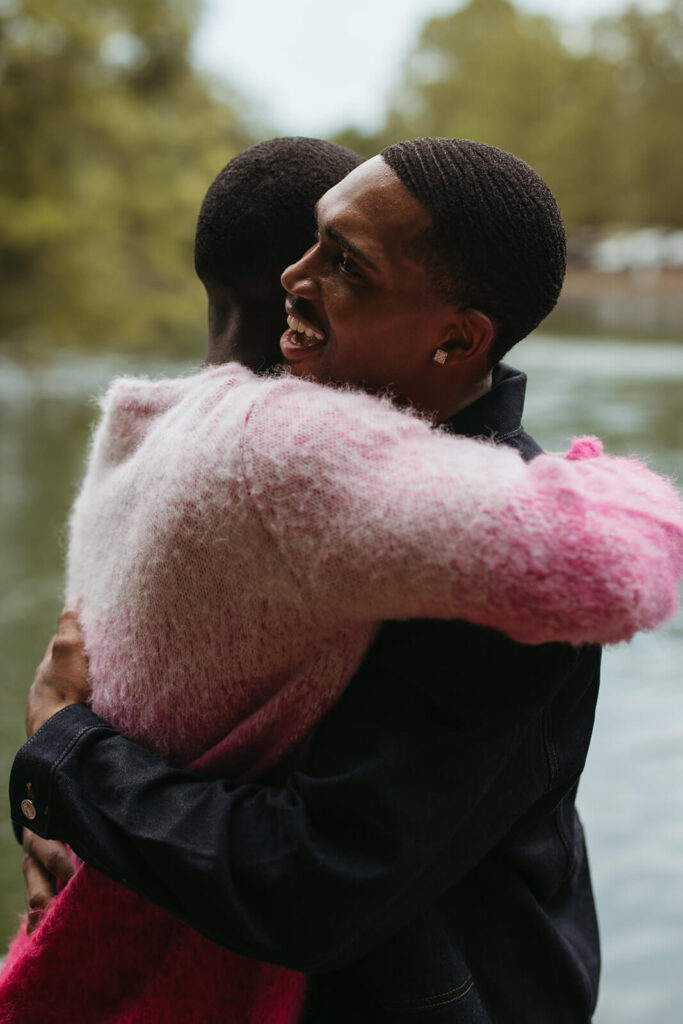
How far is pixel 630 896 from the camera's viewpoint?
2207 mm

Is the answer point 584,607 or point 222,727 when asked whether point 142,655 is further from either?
point 584,607

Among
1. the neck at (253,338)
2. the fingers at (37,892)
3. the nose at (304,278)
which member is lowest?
the fingers at (37,892)

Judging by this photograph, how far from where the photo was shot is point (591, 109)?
9.71m

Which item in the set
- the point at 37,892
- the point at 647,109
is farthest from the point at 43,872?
the point at 647,109

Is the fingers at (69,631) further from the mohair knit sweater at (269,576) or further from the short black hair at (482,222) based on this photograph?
the short black hair at (482,222)

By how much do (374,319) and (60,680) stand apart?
451 millimetres

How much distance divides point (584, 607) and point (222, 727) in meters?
0.34

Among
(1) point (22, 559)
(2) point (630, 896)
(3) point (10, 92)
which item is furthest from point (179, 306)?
(2) point (630, 896)

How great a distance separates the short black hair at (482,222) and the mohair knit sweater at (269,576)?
139mm

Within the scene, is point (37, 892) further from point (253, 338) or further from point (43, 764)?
point (253, 338)

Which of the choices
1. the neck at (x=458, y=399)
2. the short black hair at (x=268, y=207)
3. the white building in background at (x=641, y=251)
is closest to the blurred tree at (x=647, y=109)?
the white building in background at (x=641, y=251)

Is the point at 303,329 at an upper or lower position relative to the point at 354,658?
upper

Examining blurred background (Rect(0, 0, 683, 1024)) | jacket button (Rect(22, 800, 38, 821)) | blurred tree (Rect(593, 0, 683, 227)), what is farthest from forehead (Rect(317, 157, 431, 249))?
blurred tree (Rect(593, 0, 683, 227))

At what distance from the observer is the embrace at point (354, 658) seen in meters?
0.72
